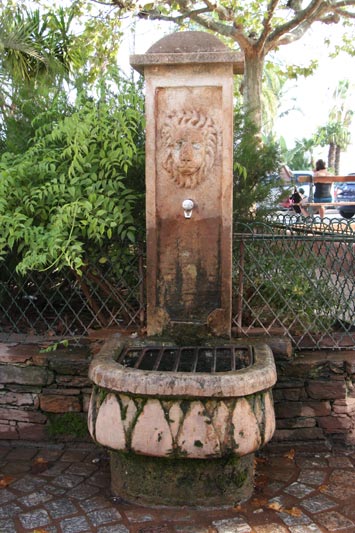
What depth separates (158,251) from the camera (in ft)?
11.3

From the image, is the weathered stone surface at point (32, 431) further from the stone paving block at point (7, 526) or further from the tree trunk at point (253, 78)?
the tree trunk at point (253, 78)

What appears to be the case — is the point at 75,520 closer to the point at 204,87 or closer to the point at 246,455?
the point at 246,455

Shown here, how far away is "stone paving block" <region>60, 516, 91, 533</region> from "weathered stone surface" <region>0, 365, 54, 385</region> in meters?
1.08

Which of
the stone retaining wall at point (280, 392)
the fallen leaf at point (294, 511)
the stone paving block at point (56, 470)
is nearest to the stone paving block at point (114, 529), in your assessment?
the stone paving block at point (56, 470)

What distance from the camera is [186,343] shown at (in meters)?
3.46

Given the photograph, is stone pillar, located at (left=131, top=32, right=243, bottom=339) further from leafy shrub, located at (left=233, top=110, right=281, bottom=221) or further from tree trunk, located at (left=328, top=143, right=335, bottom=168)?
tree trunk, located at (left=328, top=143, right=335, bottom=168)

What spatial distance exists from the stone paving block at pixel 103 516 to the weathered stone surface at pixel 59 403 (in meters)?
0.90

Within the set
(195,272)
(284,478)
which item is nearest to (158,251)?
(195,272)

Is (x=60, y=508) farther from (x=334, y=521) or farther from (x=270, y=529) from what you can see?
(x=334, y=521)

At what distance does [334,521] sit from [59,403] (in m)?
1.83

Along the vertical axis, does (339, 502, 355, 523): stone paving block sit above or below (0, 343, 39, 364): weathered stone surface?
below

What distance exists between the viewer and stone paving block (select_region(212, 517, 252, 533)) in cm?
266

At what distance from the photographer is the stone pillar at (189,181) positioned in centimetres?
327

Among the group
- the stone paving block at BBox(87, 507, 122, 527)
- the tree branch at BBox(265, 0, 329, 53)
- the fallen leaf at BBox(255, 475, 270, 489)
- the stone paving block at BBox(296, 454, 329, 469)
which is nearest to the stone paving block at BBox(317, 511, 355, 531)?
the fallen leaf at BBox(255, 475, 270, 489)
